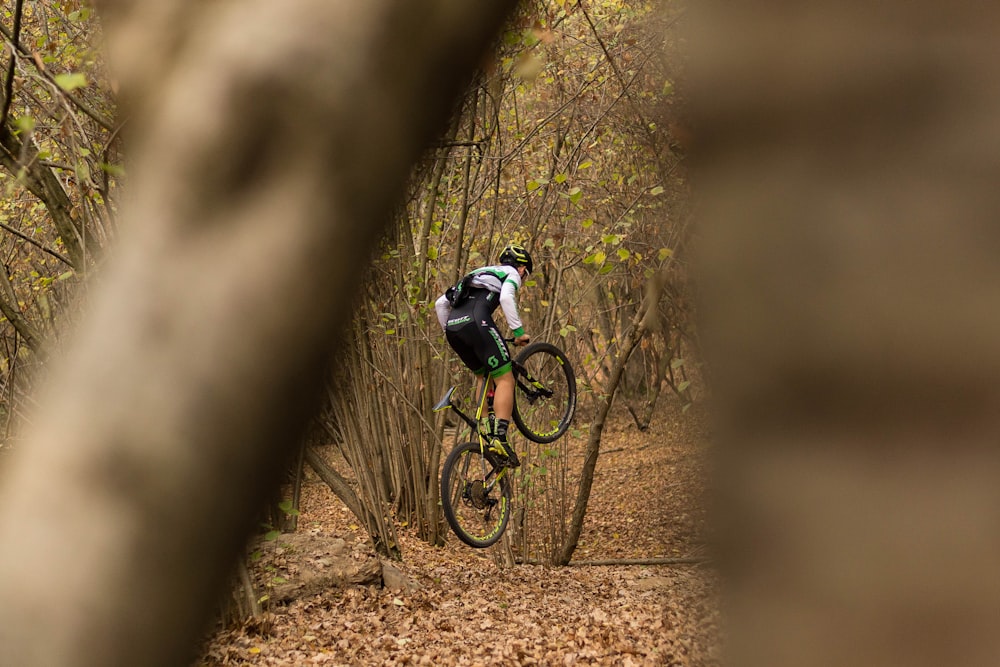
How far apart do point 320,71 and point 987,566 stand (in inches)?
18.0

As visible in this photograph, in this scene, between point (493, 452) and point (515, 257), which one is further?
point (493, 452)

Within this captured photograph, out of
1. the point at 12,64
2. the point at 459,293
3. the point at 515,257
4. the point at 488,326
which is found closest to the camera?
the point at 12,64

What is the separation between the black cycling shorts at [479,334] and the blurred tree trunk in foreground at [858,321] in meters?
7.31

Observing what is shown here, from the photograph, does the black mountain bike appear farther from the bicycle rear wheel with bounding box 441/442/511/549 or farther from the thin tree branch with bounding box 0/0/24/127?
the thin tree branch with bounding box 0/0/24/127

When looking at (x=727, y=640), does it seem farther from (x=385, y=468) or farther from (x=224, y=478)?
(x=385, y=468)

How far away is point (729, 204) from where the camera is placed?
46 cm

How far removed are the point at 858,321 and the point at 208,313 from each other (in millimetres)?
361

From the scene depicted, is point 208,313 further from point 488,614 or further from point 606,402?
point 606,402

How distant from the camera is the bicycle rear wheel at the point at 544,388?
8320 millimetres

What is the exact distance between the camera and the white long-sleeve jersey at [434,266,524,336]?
23.8ft

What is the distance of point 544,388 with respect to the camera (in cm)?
820

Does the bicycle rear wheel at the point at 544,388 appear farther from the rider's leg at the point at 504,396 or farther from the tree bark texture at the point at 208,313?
the tree bark texture at the point at 208,313

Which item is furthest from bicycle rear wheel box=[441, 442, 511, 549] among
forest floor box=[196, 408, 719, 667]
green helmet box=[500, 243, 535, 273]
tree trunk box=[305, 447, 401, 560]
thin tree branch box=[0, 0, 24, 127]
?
thin tree branch box=[0, 0, 24, 127]

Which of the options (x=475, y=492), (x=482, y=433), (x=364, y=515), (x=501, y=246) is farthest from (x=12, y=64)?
(x=364, y=515)
